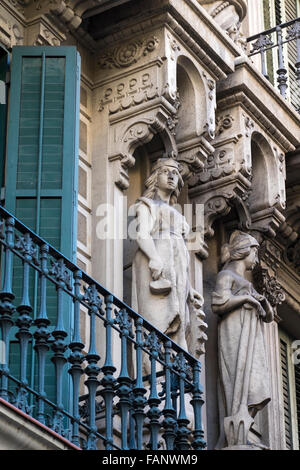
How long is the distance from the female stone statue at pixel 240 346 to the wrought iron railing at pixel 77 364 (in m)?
1.19

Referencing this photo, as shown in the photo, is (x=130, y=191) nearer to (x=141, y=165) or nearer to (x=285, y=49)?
(x=141, y=165)

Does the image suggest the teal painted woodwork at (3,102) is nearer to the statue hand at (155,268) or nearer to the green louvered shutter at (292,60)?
the statue hand at (155,268)

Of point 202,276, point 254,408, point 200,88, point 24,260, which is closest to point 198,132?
point 200,88

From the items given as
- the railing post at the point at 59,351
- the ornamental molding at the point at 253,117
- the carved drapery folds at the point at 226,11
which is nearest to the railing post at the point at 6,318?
the railing post at the point at 59,351

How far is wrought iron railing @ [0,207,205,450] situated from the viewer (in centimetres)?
988

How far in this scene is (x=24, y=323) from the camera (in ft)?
32.2

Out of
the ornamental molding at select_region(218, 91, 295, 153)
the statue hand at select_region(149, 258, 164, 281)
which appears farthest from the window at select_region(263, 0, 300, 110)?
the statue hand at select_region(149, 258, 164, 281)

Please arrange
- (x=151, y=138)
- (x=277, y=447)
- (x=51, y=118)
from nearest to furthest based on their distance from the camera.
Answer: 1. (x=51, y=118)
2. (x=151, y=138)
3. (x=277, y=447)

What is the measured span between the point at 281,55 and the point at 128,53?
2.42m

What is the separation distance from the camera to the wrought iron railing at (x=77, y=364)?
9.88 meters

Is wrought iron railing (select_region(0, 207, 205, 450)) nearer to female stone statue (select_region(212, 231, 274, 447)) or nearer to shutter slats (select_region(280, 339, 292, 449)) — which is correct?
female stone statue (select_region(212, 231, 274, 447))

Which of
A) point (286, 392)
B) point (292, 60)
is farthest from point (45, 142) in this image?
point (292, 60)
